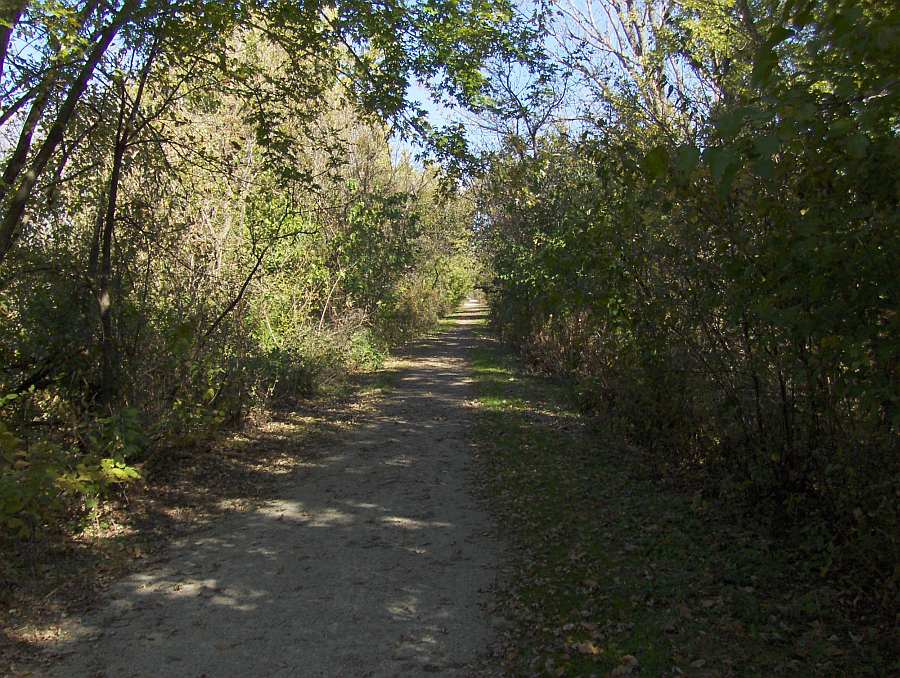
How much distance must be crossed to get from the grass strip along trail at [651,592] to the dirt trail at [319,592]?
0.39 meters

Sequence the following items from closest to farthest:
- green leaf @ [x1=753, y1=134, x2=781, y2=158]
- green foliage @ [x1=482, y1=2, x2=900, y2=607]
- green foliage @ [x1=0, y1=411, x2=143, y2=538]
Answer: green leaf @ [x1=753, y1=134, x2=781, y2=158], green foliage @ [x1=482, y1=2, x2=900, y2=607], green foliage @ [x1=0, y1=411, x2=143, y2=538]

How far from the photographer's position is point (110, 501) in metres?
7.12

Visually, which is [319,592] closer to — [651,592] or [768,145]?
[651,592]

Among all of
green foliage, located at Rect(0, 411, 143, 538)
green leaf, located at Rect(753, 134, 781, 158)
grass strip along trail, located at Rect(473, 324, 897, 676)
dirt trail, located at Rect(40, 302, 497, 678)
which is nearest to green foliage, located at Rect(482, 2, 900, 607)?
green leaf, located at Rect(753, 134, 781, 158)

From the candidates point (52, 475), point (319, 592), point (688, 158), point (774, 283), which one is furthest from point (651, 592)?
point (52, 475)

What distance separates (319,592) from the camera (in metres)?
5.23

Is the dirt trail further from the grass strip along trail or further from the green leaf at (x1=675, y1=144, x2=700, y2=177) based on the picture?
the green leaf at (x1=675, y1=144, x2=700, y2=177)

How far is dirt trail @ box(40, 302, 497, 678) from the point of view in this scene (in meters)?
4.26

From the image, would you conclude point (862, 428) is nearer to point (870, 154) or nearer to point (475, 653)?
point (870, 154)

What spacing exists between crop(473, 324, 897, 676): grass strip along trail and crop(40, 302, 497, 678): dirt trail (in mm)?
390

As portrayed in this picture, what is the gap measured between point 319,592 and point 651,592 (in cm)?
250

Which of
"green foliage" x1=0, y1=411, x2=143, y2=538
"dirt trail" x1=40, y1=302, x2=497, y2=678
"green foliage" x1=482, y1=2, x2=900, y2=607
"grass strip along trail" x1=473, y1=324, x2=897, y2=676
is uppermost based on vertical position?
"green foliage" x1=482, y1=2, x2=900, y2=607

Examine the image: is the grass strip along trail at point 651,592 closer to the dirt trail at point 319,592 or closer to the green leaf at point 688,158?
the dirt trail at point 319,592

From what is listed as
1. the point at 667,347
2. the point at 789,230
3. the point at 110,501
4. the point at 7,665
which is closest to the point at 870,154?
the point at 789,230
